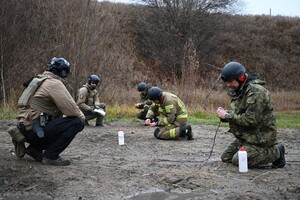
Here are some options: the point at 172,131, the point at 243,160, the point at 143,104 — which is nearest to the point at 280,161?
the point at 243,160

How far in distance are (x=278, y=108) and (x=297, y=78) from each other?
12149 mm

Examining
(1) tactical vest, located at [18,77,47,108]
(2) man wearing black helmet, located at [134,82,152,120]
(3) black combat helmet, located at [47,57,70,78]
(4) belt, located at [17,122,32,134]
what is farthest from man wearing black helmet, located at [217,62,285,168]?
(2) man wearing black helmet, located at [134,82,152,120]

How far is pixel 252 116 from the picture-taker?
700 cm

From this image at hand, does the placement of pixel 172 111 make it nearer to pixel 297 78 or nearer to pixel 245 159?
pixel 245 159

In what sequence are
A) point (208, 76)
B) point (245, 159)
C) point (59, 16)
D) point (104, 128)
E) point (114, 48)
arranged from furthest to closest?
point (208, 76)
point (114, 48)
point (59, 16)
point (104, 128)
point (245, 159)

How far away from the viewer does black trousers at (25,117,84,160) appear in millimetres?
6941

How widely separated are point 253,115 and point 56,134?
3.30 m

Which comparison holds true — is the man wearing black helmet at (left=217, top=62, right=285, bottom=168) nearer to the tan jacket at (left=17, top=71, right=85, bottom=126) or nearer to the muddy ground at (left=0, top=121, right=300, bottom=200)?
the muddy ground at (left=0, top=121, right=300, bottom=200)

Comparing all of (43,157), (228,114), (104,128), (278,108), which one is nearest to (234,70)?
(228,114)

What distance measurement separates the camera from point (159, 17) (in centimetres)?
3569

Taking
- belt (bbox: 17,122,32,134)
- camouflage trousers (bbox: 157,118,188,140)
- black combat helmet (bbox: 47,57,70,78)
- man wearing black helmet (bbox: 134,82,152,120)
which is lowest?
camouflage trousers (bbox: 157,118,188,140)

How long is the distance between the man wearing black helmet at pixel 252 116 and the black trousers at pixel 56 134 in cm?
247

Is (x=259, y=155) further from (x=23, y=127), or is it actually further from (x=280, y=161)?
(x=23, y=127)

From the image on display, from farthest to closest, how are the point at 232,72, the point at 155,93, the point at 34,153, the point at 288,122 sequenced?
the point at 288,122
the point at 155,93
the point at 34,153
the point at 232,72
